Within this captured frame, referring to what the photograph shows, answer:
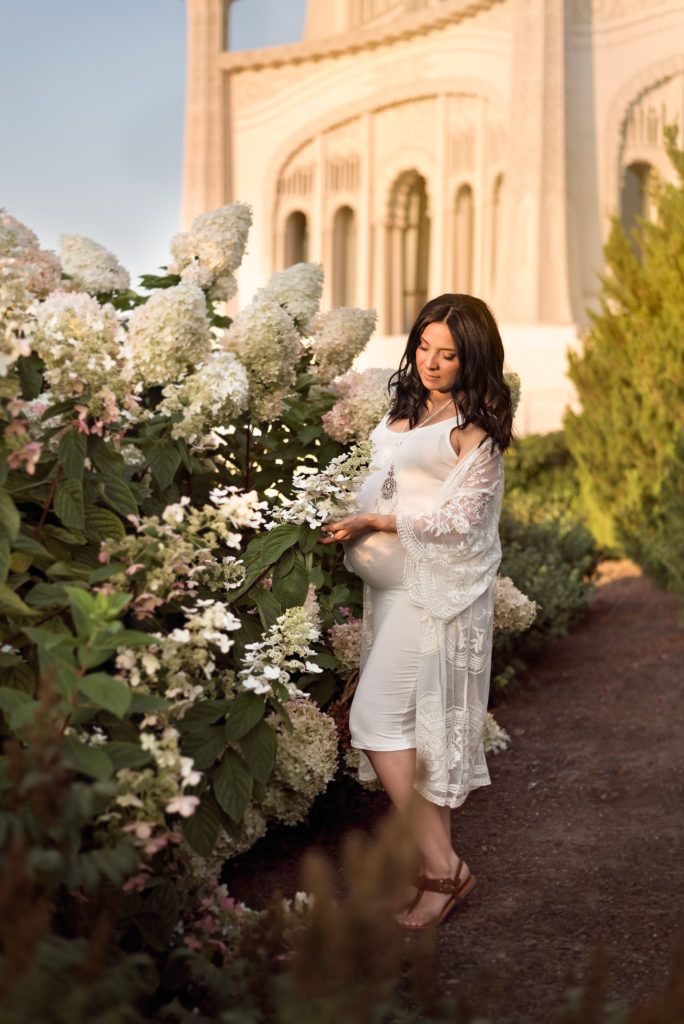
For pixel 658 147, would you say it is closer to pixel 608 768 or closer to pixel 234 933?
pixel 608 768

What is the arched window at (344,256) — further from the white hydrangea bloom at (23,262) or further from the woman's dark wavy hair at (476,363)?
the woman's dark wavy hair at (476,363)

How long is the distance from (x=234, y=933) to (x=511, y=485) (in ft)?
31.4

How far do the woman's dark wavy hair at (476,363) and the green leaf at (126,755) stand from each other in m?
1.38

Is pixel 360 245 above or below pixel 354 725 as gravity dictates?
above

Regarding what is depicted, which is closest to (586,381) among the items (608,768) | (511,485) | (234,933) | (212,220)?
(511,485)

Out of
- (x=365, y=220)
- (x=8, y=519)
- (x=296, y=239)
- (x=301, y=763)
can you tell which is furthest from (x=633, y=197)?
(x=8, y=519)

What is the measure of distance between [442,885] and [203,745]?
1.07m

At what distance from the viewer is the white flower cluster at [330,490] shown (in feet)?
8.68

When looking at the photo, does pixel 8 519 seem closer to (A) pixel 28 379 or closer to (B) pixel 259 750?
(A) pixel 28 379

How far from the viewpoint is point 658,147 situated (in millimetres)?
15156

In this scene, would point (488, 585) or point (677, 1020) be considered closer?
point (677, 1020)

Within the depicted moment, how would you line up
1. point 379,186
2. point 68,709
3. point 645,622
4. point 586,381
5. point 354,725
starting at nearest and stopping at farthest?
point 68,709 → point 354,725 → point 645,622 → point 586,381 → point 379,186

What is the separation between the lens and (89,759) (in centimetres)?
191

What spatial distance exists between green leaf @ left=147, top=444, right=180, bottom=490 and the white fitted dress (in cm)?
56
